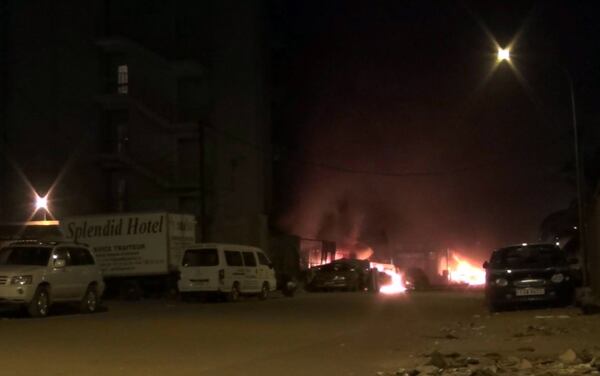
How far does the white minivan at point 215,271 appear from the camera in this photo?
1120 inches

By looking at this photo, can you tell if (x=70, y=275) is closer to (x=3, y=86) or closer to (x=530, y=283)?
(x=530, y=283)

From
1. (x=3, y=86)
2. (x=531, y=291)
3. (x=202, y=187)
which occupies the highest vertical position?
(x=3, y=86)

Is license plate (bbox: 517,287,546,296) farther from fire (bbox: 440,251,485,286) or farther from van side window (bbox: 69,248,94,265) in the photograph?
fire (bbox: 440,251,485,286)

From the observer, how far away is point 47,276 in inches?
837

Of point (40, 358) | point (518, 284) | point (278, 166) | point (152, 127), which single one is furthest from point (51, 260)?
point (278, 166)

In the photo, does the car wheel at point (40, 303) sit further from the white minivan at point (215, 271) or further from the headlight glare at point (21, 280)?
the white minivan at point (215, 271)

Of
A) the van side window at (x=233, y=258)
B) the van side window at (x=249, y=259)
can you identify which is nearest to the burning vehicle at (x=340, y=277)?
the van side window at (x=249, y=259)

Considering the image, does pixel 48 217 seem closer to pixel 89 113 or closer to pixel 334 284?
pixel 89 113

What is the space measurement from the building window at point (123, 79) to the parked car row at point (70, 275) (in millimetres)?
18582

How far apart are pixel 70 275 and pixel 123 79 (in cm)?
2498

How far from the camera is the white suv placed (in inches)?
808

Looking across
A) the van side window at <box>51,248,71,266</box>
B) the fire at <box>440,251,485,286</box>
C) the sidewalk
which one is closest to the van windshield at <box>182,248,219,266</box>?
the van side window at <box>51,248,71,266</box>

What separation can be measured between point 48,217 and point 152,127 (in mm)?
7260

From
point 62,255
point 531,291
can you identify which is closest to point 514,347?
point 531,291
